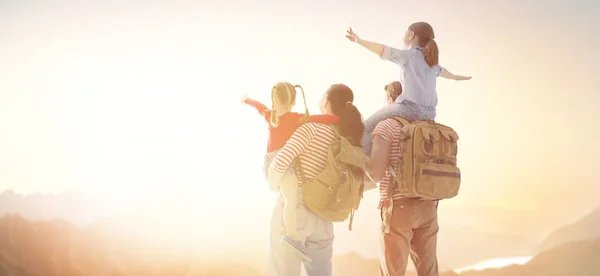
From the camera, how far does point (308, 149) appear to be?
2.60 metres

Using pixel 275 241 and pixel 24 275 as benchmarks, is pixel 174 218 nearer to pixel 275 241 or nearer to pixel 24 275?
pixel 24 275

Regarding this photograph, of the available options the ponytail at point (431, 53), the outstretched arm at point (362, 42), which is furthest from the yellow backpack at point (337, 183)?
the ponytail at point (431, 53)

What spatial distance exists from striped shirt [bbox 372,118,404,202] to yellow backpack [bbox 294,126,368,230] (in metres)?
0.20

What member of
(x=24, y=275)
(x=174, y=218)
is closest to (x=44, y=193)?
(x=24, y=275)

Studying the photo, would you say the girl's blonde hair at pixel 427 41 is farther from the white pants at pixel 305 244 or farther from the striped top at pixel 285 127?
the white pants at pixel 305 244

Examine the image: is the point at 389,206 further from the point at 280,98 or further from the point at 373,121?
the point at 280,98

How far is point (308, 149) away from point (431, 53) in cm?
97

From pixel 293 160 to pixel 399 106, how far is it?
2.44 feet

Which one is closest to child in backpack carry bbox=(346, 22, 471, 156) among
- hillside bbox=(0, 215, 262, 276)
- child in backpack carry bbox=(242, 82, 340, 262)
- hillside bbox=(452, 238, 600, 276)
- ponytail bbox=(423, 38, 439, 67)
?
ponytail bbox=(423, 38, 439, 67)

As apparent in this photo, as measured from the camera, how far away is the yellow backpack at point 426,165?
279 cm

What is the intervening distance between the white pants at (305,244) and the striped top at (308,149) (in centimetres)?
18

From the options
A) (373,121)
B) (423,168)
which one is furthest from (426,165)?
(373,121)

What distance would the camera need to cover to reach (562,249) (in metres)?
5.75

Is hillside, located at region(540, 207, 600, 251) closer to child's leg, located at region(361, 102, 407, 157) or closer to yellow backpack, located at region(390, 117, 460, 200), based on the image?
yellow backpack, located at region(390, 117, 460, 200)
